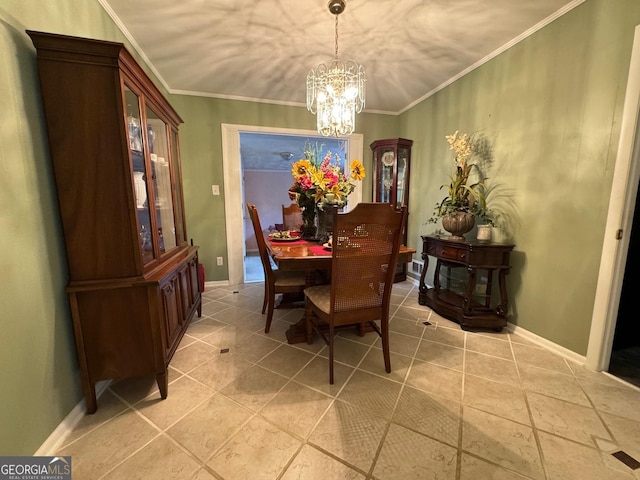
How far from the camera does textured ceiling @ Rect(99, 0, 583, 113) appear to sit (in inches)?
72.1

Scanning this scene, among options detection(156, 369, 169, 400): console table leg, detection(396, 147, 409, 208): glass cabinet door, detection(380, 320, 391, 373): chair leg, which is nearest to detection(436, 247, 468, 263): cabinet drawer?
detection(380, 320, 391, 373): chair leg

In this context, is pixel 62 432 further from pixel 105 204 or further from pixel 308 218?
pixel 308 218

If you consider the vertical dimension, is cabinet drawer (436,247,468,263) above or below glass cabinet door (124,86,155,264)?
below

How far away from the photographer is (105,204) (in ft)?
4.28

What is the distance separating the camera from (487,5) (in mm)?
1818

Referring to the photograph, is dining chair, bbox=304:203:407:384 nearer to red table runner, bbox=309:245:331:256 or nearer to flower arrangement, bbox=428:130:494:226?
red table runner, bbox=309:245:331:256

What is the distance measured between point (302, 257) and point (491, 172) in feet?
7.04

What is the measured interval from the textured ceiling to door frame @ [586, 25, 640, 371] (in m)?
0.91

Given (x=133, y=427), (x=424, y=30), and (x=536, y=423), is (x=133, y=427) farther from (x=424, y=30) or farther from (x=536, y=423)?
(x=424, y=30)

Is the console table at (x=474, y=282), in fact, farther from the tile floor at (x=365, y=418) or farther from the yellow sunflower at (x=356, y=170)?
the yellow sunflower at (x=356, y=170)

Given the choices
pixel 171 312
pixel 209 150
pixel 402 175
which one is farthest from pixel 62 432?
pixel 402 175

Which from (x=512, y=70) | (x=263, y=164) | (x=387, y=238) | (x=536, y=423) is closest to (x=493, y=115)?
(x=512, y=70)

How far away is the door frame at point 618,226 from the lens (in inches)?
60.8

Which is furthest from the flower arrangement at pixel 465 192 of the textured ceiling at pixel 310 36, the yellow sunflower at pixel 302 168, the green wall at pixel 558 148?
the yellow sunflower at pixel 302 168
